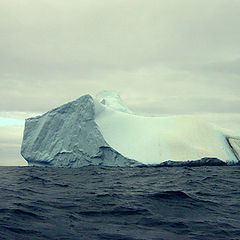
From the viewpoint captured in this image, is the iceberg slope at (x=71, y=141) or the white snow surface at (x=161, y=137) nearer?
the white snow surface at (x=161, y=137)

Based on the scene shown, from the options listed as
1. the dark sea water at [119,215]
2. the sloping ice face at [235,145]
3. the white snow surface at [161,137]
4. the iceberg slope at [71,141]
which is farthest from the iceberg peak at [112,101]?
the dark sea water at [119,215]

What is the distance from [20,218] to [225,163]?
2329cm

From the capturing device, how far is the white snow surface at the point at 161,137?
26.4m

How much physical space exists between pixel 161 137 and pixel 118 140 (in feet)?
12.3

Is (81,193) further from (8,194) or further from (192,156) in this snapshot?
(192,156)

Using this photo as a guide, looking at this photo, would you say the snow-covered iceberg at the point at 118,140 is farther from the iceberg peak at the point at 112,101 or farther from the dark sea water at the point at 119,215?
the dark sea water at the point at 119,215

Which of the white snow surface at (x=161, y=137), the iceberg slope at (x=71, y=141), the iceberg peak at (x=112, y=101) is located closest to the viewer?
the white snow surface at (x=161, y=137)

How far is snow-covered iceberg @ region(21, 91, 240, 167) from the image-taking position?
26.4m

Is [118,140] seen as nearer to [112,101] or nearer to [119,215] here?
[112,101]

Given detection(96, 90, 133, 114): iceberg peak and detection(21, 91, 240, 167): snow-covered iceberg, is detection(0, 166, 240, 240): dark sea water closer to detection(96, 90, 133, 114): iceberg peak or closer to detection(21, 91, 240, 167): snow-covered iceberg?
detection(21, 91, 240, 167): snow-covered iceberg

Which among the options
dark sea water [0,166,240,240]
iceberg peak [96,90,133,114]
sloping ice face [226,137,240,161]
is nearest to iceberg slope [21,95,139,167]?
iceberg peak [96,90,133,114]

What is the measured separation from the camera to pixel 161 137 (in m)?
28.0

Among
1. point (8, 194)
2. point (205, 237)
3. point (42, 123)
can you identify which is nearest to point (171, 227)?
point (205, 237)

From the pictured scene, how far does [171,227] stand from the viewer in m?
5.52
